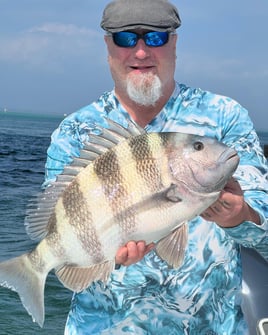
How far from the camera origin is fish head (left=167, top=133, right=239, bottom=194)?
8.44 feet

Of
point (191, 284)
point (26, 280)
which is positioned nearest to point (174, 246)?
point (191, 284)

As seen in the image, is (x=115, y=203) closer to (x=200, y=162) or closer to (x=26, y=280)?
(x=200, y=162)

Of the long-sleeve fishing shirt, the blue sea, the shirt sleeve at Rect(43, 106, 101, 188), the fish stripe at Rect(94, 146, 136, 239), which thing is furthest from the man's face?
the blue sea

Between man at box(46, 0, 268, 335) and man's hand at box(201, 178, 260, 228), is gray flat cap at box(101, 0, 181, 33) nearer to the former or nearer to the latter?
man at box(46, 0, 268, 335)

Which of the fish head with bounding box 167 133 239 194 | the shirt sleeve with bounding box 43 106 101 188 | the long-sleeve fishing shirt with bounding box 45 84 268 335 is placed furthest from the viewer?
the shirt sleeve with bounding box 43 106 101 188

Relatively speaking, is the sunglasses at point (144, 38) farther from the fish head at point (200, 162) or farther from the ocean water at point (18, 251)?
the ocean water at point (18, 251)

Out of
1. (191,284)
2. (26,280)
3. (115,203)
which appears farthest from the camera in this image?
(191,284)

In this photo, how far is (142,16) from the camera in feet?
10.8

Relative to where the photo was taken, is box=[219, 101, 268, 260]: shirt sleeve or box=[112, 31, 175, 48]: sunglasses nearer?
box=[219, 101, 268, 260]: shirt sleeve

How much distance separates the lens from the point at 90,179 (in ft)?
9.00

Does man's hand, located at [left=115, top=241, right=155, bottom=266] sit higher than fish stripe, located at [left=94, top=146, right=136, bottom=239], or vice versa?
fish stripe, located at [left=94, top=146, right=136, bottom=239]

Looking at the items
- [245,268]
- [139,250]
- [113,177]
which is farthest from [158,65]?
[245,268]

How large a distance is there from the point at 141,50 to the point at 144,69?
0.10m

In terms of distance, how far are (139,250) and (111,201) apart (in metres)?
0.25
